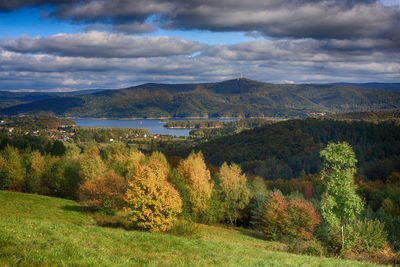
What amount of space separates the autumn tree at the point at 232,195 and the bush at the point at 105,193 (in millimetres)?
23538

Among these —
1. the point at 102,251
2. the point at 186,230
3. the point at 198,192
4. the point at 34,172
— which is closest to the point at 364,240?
the point at 186,230

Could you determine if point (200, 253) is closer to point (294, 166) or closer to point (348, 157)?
point (348, 157)

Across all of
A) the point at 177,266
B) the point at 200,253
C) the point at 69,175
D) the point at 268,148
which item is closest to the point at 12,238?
the point at 177,266

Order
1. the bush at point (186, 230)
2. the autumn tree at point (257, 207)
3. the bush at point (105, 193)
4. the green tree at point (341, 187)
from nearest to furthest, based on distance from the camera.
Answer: the green tree at point (341, 187) < the bush at point (186, 230) < the bush at point (105, 193) < the autumn tree at point (257, 207)

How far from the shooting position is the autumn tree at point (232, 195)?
58750 millimetres

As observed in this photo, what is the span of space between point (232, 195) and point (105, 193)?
2769 centimetres

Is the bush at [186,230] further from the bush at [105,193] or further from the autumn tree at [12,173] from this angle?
the autumn tree at [12,173]

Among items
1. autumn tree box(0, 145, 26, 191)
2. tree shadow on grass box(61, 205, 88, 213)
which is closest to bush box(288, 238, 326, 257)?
tree shadow on grass box(61, 205, 88, 213)

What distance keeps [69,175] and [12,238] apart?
4987 cm

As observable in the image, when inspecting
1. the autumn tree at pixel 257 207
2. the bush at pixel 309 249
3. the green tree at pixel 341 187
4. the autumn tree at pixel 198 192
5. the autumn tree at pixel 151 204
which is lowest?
the autumn tree at pixel 257 207

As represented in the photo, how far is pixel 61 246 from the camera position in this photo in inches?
575

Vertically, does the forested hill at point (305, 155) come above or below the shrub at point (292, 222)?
below

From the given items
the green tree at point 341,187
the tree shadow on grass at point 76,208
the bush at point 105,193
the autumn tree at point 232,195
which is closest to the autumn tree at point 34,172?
the tree shadow on grass at point 76,208

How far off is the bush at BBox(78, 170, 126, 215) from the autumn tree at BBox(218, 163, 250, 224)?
2354 centimetres
